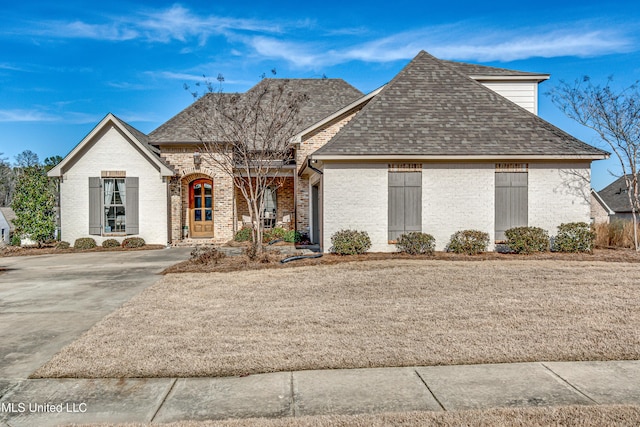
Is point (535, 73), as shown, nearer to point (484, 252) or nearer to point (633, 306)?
point (484, 252)

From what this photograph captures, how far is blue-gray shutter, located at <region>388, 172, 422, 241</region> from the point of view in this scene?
13.0 metres

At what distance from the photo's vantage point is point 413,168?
13016 millimetres

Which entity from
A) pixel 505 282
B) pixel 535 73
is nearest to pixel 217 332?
pixel 505 282

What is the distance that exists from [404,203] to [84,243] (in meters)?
12.8

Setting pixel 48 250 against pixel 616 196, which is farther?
pixel 616 196

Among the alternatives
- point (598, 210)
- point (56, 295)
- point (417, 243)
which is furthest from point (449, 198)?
point (598, 210)

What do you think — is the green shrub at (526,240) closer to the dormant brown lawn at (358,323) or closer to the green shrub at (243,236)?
the dormant brown lawn at (358,323)

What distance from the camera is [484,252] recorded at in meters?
12.8

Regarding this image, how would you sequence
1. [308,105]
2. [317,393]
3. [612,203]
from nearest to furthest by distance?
1. [317,393]
2. [308,105]
3. [612,203]

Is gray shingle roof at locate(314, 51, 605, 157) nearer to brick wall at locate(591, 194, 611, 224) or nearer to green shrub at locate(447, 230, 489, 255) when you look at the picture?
green shrub at locate(447, 230, 489, 255)

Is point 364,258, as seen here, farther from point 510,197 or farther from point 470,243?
point 510,197

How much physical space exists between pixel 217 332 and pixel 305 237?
41.1 ft

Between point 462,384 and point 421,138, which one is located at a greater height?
point 421,138

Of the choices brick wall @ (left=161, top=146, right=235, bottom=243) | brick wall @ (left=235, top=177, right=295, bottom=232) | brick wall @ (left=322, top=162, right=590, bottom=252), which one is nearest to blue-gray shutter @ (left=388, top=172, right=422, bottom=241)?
brick wall @ (left=322, top=162, right=590, bottom=252)
